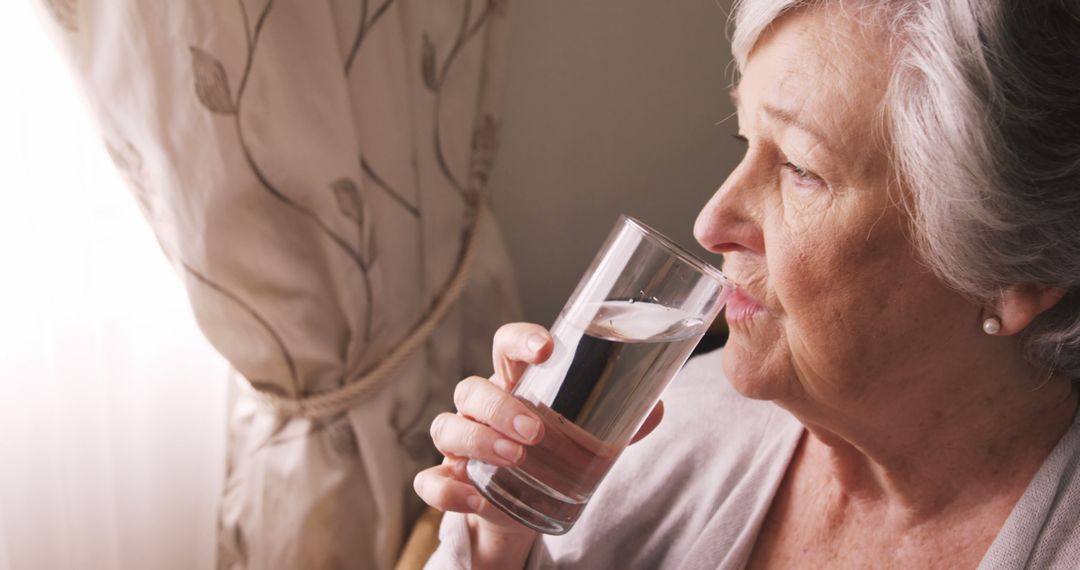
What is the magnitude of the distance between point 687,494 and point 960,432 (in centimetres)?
41

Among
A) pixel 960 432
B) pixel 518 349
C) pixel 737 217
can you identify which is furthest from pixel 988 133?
pixel 518 349

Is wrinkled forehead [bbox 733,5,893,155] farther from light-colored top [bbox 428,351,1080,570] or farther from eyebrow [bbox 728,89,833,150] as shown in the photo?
light-colored top [bbox 428,351,1080,570]

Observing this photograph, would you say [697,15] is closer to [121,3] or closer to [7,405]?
[121,3]

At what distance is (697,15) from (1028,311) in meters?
1.23

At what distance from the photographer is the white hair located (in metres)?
0.88

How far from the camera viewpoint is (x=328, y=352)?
1.57 metres

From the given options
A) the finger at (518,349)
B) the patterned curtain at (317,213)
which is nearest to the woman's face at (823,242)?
the finger at (518,349)

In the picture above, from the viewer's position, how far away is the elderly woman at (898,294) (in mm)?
903

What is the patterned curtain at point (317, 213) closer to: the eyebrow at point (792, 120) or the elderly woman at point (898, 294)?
the elderly woman at point (898, 294)

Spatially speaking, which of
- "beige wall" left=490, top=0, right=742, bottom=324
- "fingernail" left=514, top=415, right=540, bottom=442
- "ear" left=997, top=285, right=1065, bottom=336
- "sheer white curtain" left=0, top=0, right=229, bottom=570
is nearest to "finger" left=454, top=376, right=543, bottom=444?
"fingernail" left=514, top=415, right=540, bottom=442

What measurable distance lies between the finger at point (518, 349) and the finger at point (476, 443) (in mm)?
80

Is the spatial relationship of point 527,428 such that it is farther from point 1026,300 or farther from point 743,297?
point 1026,300

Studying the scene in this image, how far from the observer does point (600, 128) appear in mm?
2043

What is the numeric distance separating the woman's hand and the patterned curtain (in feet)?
1.52
